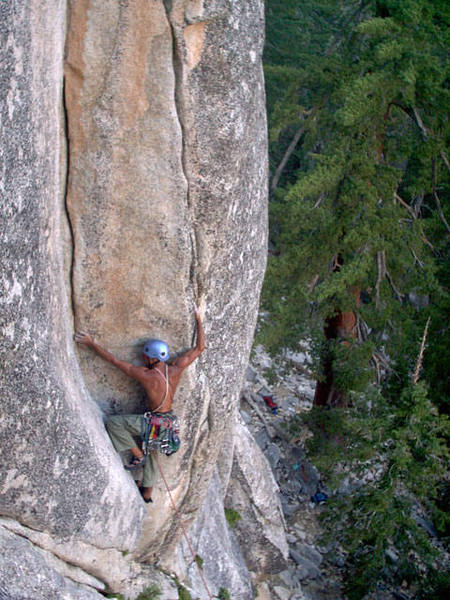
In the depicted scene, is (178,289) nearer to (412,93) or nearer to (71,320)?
(71,320)

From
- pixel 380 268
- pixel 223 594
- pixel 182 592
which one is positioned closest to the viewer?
pixel 182 592

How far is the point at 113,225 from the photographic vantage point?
5.89 m

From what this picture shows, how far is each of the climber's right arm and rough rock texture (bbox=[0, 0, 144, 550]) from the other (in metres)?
0.27

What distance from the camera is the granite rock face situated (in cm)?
447

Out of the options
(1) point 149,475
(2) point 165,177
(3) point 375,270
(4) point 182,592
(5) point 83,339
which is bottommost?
(4) point 182,592

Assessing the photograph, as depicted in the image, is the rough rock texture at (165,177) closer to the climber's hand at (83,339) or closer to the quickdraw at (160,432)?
the climber's hand at (83,339)

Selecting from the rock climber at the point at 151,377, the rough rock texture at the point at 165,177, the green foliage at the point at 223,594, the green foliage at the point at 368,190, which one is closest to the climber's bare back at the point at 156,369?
the rock climber at the point at 151,377

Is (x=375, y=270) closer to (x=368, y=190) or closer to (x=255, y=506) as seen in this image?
(x=368, y=190)

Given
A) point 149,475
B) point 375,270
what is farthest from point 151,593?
point 375,270

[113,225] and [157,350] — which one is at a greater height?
[113,225]

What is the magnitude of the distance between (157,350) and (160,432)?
0.94m

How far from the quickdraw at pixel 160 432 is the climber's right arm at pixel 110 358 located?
1.65ft

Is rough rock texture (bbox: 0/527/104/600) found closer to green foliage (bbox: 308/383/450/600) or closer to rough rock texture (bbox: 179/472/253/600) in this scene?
rough rock texture (bbox: 179/472/253/600)

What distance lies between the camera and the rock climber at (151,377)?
6035mm
